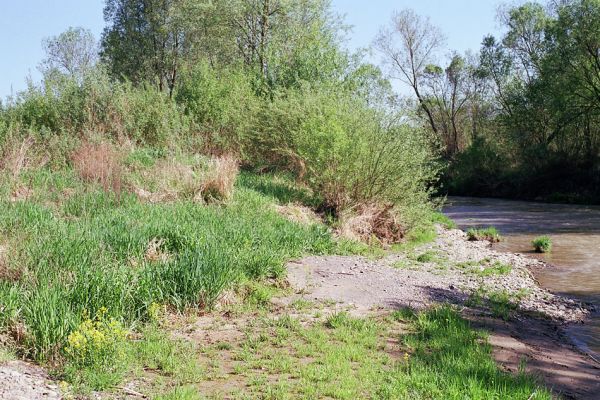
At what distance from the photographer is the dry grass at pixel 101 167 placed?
12391mm

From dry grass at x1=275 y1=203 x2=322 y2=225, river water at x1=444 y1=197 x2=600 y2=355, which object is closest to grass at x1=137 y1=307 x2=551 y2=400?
river water at x1=444 y1=197 x2=600 y2=355

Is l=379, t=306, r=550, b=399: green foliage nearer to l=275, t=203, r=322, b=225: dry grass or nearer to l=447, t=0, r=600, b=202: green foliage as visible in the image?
→ l=275, t=203, r=322, b=225: dry grass

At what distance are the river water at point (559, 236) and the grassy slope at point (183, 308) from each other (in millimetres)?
3408

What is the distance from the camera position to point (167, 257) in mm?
8367

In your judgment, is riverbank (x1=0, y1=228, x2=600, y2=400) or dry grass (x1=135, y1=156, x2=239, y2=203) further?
dry grass (x1=135, y1=156, x2=239, y2=203)

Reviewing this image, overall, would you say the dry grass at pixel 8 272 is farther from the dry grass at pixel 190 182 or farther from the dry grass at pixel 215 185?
the dry grass at pixel 215 185

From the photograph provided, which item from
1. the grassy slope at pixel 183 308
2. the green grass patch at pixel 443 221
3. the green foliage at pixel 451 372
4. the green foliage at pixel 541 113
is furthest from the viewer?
the green foliage at pixel 541 113

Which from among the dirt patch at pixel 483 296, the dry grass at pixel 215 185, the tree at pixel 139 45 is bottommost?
the dirt patch at pixel 483 296

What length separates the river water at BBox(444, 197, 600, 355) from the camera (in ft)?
36.6

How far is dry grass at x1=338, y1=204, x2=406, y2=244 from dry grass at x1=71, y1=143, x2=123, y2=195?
5.66 m

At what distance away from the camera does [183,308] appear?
7113 mm

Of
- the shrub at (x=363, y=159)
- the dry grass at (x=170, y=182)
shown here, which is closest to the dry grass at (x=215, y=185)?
the dry grass at (x=170, y=182)

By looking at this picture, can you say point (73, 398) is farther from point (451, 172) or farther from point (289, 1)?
point (451, 172)

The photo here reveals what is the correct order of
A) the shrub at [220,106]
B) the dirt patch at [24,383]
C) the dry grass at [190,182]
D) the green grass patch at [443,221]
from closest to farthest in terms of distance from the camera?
the dirt patch at [24,383]
the dry grass at [190,182]
the green grass patch at [443,221]
the shrub at [220,106]
